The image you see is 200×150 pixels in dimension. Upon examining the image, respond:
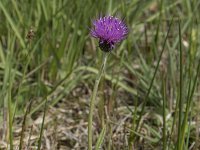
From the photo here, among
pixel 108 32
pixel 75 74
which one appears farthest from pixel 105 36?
pixel 75 74

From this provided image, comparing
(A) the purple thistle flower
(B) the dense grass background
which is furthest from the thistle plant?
(B) the dense grass background

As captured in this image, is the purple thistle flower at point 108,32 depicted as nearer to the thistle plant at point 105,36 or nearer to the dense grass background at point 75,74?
the thistle plant at point 105,36

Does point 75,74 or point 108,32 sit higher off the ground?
point 75,74

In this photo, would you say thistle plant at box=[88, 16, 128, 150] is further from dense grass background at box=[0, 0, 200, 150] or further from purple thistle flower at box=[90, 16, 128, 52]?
dense grass background at box=[0, 0, 200, 150]

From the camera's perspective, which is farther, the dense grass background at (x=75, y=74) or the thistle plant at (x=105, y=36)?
the dense grass background at (x=75, y=74)

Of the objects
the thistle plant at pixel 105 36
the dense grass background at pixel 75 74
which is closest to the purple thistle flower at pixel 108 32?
the thistle plant at pixel 105 36

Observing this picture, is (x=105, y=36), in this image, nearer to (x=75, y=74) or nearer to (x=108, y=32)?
(x=108, y=32)

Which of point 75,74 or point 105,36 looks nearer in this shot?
point 105,36

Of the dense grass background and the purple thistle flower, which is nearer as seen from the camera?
the purple thistle flower
